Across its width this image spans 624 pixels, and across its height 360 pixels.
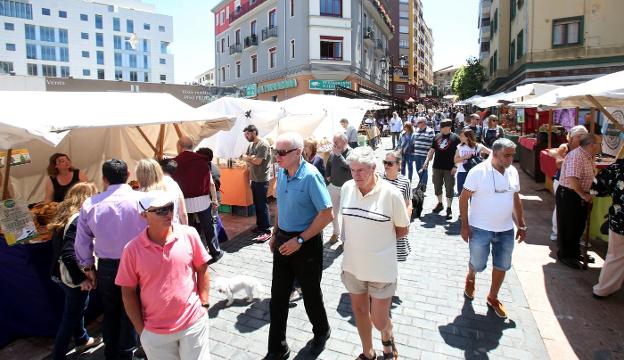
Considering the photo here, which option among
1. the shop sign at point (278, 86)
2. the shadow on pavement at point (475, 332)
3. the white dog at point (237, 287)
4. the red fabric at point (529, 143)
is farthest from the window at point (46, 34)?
the shadow on pavement at point (475, 332)

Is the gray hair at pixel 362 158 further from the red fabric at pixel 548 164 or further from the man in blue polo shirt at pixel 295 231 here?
the red fabric at pixel 548 164

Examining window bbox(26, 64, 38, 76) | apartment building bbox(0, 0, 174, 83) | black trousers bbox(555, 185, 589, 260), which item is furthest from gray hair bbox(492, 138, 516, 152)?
window bbox(26, 64, 38, 76)

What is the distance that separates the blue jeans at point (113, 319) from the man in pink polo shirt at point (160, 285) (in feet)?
2.49

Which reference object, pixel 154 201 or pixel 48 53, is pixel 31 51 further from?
pixel 154 201

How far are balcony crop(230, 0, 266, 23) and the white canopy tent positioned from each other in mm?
31573

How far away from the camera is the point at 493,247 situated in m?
4.20

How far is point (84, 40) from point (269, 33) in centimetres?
6327

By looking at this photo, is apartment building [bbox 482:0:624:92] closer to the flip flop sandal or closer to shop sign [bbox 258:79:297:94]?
shop sign [bbox 258:79:297:94]

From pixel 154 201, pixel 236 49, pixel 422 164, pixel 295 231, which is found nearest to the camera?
pixel 154 201

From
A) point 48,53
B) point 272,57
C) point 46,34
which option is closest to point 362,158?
point 272,57

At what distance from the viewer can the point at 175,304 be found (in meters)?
2.51

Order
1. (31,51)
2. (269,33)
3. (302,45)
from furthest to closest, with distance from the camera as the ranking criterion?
(31,51) < (269,33) < (302,45)

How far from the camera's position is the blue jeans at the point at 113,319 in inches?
124

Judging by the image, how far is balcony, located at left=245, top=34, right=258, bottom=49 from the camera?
36.5m
